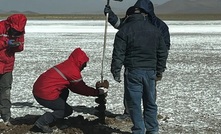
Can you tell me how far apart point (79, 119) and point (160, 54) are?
70.8 inches

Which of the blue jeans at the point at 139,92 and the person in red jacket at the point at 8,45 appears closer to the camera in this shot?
the blue jeans at the point at 139,92

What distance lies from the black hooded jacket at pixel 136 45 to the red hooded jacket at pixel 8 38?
145cm

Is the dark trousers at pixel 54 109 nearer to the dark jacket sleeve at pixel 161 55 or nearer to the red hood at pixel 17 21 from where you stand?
the red hood at pixel 17 21

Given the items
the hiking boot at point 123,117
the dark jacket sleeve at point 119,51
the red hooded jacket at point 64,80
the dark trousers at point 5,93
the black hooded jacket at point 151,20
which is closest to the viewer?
the dark jacket sleeve at point 119,51

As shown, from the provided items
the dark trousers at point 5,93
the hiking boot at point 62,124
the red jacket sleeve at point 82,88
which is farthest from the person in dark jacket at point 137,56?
the dark trousers at point 5,93

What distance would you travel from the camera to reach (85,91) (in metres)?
5.43

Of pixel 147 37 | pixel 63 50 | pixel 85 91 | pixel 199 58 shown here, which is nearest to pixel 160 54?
pixel 147 37

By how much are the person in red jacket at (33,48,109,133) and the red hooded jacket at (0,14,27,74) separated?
53 cm

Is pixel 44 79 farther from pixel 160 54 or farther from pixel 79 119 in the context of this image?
pixel 160 54

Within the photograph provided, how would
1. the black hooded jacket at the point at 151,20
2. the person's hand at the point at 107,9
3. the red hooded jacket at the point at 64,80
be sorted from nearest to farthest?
1. the black hooded jacket at the point at 151,20
2. the red hooded jacket at the point at 64,80
3. the person's hand at the point at 107,9

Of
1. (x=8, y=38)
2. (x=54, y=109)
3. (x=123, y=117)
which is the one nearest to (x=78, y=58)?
(x=54, y=109)

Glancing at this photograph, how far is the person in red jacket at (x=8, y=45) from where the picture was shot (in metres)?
5.40

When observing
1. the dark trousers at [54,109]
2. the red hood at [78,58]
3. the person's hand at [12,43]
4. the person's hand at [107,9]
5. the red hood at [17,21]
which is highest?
the person's hand at [107,9]

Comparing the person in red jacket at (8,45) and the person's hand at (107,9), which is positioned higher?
the person's hand at (107,9)
